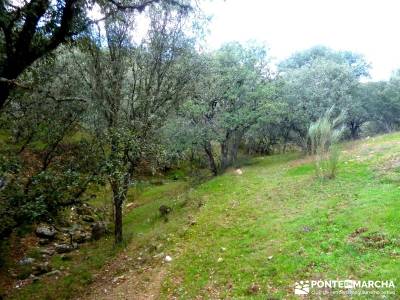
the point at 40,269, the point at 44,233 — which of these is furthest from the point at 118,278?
the point at 44,233

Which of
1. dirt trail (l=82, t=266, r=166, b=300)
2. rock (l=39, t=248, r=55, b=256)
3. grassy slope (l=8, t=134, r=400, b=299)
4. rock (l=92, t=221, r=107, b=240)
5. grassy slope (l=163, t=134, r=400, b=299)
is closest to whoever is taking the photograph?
grassy slope (l=163, t=134, r=400, b=299)

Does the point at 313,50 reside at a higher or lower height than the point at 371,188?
higher

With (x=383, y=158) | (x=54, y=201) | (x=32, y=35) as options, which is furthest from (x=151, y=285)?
(x=383, y=158)

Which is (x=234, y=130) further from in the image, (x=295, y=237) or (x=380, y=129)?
(x=380, y=129)

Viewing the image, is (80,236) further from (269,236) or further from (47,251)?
(269,236)

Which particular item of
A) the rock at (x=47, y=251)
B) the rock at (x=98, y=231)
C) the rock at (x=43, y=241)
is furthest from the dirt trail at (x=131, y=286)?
the rock at (x=43, y=241)

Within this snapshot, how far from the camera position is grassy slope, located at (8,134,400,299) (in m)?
8.34

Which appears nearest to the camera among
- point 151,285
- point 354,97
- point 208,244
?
point 151,285

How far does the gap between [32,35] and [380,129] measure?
40734mm

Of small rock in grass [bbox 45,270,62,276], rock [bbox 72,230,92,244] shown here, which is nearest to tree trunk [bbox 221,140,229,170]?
rock [bbox 72,230,92,244]

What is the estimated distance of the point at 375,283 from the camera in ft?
23.4

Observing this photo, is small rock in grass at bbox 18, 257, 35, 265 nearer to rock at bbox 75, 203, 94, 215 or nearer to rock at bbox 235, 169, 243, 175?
rock at bbox 75, 203, 94, 215

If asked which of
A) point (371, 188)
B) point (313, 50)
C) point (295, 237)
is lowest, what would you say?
point (295, 237)

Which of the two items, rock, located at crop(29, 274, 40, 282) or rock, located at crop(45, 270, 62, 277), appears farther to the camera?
rock, located at crop(45, 270, 62, 277)
